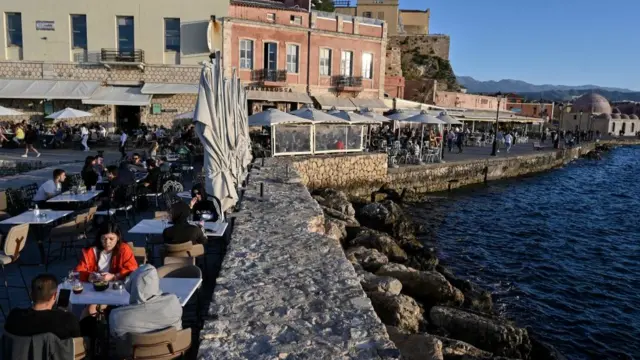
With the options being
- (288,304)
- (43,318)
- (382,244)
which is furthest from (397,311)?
(43,318)

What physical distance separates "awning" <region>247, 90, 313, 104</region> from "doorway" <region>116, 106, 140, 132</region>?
609 centimetres

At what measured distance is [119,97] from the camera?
972 inches

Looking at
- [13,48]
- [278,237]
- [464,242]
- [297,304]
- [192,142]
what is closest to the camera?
[297,304]

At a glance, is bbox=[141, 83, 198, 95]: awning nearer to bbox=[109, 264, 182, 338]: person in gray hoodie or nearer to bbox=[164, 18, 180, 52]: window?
bbox=[164, 18, 180, 52]: window

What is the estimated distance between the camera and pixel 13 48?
2556 cm

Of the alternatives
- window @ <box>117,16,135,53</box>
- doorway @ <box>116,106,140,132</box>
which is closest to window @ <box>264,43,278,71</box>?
window @ <box>117,16,135,53</box>

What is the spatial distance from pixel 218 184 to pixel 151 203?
4377 millimetres

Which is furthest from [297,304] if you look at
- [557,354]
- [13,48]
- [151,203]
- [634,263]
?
[13,48]

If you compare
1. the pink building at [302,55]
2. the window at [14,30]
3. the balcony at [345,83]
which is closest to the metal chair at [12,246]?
the pink building at [302,55]

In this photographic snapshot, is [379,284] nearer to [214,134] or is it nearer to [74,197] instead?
[214,134]

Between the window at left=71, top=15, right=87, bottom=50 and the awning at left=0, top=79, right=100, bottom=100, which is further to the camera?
the window at left=71, top=15, right=87, bottom=50

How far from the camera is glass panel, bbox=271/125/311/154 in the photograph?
694 inches

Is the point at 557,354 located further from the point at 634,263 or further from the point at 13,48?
the point at 13,48

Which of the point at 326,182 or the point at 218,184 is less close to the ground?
the point at 218,184
